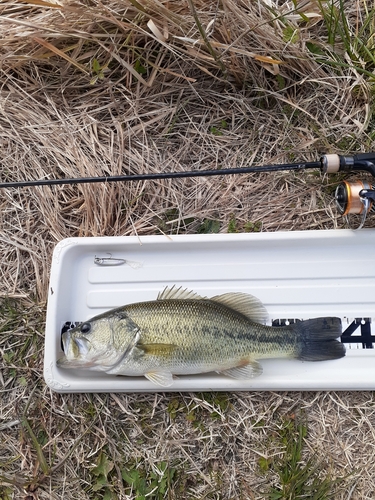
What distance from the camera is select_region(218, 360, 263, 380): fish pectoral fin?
216 centimetres

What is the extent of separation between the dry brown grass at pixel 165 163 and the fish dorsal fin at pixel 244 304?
1.44ft

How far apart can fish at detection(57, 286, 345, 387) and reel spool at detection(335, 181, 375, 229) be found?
0.57 meters

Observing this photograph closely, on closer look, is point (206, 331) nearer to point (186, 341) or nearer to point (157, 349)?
point (186, 341)

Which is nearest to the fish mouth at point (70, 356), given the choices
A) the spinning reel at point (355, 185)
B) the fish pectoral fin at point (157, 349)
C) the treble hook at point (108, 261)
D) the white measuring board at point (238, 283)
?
the white measuring board at point (238, 283)

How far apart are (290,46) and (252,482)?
241cm

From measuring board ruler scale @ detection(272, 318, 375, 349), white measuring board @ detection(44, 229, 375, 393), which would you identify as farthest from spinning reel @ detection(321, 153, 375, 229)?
measuring board ruler scale @ detection(272, 318, 375, 349)

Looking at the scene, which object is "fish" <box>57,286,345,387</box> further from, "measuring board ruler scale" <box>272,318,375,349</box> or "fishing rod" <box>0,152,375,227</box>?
"fishing rod" <box>0,152,375,227</box>

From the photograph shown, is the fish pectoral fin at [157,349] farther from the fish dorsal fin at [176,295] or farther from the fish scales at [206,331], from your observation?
the fish dorsal fin at [176,295]

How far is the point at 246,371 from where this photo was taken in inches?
85.4

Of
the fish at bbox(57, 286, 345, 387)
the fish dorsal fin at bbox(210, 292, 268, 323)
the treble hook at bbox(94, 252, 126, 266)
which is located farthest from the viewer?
the treble hook at bbox(94, 252, 126, 266)

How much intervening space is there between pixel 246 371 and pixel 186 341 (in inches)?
13.7

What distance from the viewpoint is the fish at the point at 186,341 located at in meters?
2.10

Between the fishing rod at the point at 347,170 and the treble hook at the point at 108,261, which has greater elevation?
the fishing rod at the point at 347,170

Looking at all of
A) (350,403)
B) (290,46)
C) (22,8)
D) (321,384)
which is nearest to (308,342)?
(321,384)
